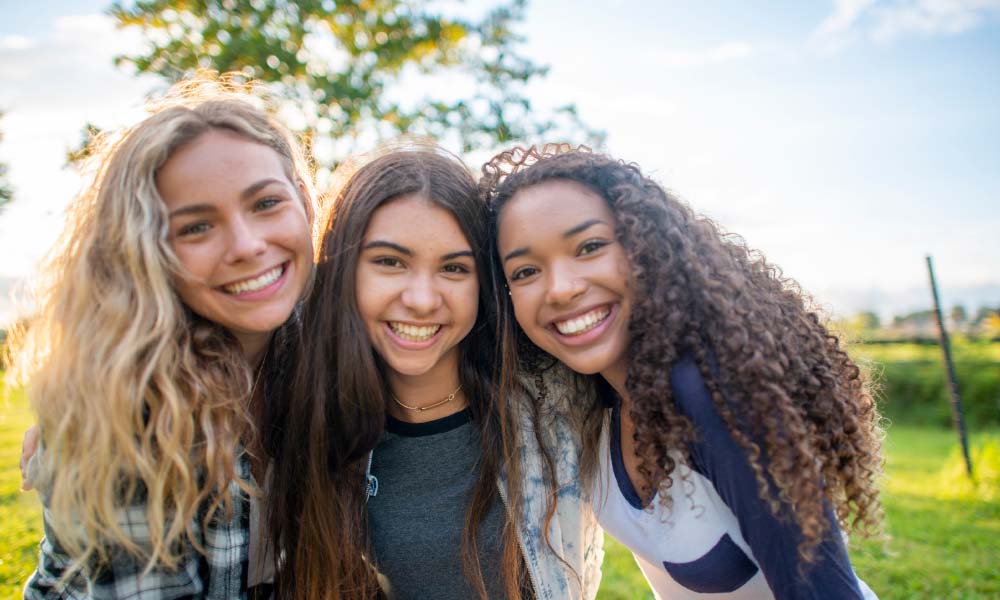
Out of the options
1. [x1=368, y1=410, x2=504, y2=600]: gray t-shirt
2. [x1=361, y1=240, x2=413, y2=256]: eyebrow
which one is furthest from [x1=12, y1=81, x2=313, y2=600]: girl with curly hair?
[x1=368, y1=410, x2=504, y2=600]: gray t-shirt

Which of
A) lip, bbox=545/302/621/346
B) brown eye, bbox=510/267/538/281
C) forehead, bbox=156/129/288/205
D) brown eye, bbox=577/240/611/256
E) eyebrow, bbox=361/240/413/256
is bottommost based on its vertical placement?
lip, bbox=545/302/621/346

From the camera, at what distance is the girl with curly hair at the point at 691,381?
6.15 feet

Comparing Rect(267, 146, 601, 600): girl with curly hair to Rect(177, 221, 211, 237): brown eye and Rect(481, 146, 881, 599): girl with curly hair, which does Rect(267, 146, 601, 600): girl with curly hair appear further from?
Rect(177, 221, 211, 237): brown eye

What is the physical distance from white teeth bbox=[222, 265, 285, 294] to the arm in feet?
4.91

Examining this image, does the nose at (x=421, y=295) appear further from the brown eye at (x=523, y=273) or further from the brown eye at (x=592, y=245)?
the brown eye at (x=592, y=245)

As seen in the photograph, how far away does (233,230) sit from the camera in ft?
7.38

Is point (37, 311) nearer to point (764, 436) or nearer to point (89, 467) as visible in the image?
point (89, 467)

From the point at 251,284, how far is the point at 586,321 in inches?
48.0

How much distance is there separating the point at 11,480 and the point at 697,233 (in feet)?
24.7

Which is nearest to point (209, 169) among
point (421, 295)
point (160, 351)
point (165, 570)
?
point (160, 351)

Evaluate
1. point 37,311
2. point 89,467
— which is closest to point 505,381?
point 89,467

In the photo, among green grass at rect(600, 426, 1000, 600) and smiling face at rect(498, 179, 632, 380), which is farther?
green grass at rect(600, 426, 1000, 600)

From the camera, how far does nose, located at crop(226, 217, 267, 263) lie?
222 centimetres

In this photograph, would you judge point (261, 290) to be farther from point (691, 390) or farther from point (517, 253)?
point (691, 390)
